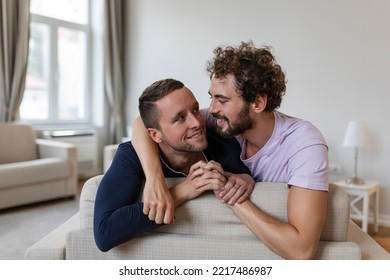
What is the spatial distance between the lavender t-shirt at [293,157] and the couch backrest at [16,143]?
2945mm

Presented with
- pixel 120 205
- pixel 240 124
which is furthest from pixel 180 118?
pixel 120 205

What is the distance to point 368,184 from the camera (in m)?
2.95

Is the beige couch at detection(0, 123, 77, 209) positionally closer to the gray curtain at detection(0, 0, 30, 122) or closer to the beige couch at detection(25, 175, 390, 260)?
the gray curtain at detection(0, 0, 30, 122)

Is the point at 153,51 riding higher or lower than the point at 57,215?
higher

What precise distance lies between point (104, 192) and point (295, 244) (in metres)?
0.49

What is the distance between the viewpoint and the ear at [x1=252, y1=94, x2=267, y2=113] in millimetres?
1243

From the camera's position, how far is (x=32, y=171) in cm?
337

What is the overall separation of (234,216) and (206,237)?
0.30 feet

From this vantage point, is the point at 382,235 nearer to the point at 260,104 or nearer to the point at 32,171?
the point at 260,104

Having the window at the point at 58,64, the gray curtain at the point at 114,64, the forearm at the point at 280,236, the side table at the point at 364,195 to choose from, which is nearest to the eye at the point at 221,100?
the forearm at the point at 280,236

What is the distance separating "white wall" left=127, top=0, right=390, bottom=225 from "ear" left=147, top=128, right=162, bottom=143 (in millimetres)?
2541

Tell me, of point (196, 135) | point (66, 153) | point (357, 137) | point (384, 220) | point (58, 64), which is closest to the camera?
point (196, 135)

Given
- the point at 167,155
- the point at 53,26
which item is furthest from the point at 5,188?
the point at 167,155
